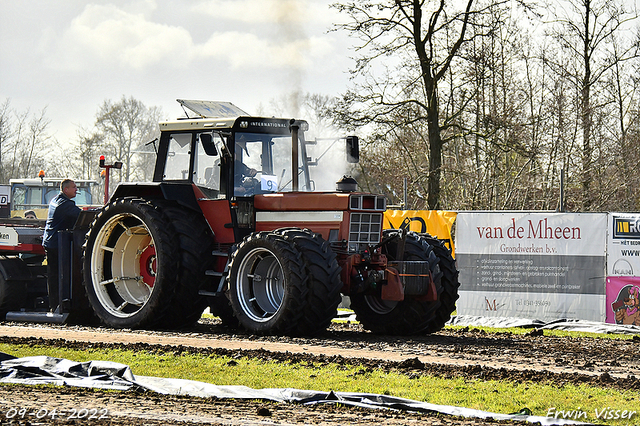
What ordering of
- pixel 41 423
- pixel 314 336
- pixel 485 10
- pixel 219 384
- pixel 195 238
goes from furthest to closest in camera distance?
pixel 485 10 → pixel 195 238 → pixel 314 336 → pixel 219 384 → pixel 41 423

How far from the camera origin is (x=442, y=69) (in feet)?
72.2

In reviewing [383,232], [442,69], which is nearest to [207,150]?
[383,232]

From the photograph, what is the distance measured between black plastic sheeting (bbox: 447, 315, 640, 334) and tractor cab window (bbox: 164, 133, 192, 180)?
17.6ft

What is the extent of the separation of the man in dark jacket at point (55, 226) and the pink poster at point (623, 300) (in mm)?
8699

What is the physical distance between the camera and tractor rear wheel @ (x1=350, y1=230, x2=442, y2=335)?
440 inches

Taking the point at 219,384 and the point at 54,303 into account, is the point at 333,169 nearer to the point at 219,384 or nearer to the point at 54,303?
the point at 54,303

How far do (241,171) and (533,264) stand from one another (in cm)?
614

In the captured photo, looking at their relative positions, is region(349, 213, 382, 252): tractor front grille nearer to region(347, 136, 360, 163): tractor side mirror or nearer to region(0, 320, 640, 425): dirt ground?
region(347, 136, 360, 163): tractor side mirror

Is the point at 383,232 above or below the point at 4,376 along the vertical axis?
above

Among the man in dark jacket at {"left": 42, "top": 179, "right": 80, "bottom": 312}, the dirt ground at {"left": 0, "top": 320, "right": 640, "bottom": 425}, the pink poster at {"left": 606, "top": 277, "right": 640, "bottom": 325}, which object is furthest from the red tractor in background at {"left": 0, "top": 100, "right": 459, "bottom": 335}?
the pink poster at {"left": 606, "top": 277, "right": 640, "bottom": 325}

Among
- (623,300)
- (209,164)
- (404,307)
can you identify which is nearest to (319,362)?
(404,307)

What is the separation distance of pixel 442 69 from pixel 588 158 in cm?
768

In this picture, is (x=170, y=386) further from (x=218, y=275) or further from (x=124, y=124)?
(x=124, y=124)

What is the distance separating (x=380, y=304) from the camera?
1177 centimetres
